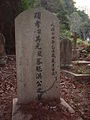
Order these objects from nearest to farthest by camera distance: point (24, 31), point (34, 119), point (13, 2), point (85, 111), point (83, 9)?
point (34, 119) < point (24, 31) < point (85, 111) < point (13, 2) < point (83, 9)

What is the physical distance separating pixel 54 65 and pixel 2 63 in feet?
13.8

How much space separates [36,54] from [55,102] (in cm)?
94

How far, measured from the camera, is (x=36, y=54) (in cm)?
397

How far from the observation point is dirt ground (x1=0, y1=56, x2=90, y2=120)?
147 inches

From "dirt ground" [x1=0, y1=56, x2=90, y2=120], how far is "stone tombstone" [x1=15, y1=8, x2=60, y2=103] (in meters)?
0.28

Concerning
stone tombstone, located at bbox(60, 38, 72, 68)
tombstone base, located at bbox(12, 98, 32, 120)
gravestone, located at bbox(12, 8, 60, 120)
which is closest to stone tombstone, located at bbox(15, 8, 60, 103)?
gravestone, located at bbox(12, 8, 60, 120)

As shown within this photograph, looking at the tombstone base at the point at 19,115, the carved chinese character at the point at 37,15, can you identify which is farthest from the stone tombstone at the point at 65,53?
the tombstone base at the point at 19,115

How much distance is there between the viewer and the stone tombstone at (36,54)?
3.89 meters

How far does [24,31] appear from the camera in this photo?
388 cm

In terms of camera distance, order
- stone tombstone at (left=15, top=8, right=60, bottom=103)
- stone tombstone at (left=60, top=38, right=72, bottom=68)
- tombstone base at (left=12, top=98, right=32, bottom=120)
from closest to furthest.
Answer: tombstone base at (left=12, top=98, right=32, bottom=120) < stone tombstone at (left=15, top=8, right=60, bottom=103) < stone tombstone at (left=60, top=38, right=72, bottom=68)

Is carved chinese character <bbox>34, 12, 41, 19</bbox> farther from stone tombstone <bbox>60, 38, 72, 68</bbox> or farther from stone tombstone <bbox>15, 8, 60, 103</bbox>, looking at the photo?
stone tombstone <bbox>60, 38, 72, 68</bbox>

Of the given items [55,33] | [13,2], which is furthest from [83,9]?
[55,33]

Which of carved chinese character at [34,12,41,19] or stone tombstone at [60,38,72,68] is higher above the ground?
carved chinese character at [34,12,41,19]

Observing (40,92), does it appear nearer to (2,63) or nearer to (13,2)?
(2,63)
